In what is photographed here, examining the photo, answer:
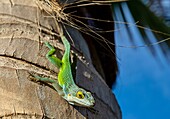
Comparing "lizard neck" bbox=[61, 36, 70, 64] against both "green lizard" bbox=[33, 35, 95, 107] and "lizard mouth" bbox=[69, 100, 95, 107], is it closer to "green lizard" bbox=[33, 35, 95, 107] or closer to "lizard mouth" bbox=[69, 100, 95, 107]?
"green lizard" bbox=[33, 35, 95, 107]

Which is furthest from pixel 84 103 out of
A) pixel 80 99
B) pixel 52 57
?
pixel 52 57

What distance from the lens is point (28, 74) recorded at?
6.23 feet

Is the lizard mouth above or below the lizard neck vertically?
below

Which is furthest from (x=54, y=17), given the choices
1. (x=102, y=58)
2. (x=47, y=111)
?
(x=102, y=58)

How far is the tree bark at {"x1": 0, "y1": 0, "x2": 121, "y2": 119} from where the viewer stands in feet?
5.91

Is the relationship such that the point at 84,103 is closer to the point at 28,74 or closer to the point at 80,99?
the point at 80,99

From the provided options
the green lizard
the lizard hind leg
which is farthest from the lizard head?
the lizard hind leg

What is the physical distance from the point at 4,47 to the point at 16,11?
0.31 metres

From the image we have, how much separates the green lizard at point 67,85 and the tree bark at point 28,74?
1.0 inches

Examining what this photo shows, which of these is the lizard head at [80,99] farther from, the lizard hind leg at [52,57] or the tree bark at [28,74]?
the lizard hind leg at [52,57]

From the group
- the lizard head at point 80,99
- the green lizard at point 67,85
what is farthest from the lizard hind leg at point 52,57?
the lizard head at point 80,99

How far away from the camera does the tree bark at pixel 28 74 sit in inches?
70.9

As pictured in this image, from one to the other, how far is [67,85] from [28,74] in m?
0.19

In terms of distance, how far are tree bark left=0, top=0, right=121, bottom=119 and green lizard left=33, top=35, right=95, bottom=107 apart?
0.08 feet
